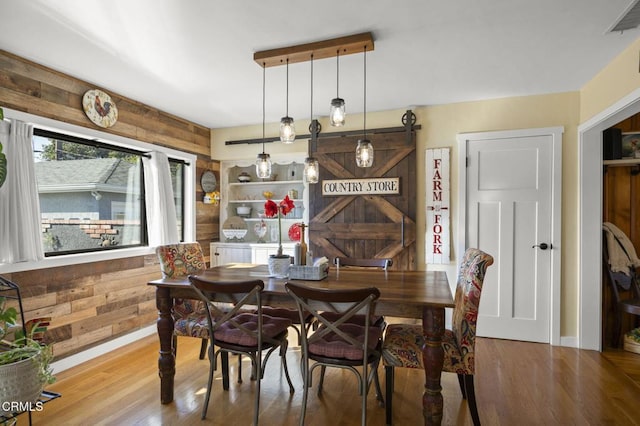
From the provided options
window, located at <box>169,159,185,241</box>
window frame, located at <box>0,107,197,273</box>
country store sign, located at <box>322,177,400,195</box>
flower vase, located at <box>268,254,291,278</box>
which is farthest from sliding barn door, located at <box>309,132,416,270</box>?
flower vase, located at <box>268,254,291,278</box>

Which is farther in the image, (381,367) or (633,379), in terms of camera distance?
(381,367)

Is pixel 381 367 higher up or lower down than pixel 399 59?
lower down

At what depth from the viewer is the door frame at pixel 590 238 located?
3.34 m

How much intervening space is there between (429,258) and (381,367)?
54.0 inches

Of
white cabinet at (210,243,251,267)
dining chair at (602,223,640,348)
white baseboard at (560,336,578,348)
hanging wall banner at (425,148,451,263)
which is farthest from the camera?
white cabinet at (210,243,251,267)

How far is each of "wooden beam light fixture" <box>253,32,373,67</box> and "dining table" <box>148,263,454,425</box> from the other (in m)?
1.58

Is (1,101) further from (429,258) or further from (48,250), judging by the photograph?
(429,258)

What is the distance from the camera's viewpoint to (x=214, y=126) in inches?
189

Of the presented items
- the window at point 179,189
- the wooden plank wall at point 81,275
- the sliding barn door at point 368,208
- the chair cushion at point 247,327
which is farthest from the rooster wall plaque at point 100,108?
the chair cushion at point 247,327

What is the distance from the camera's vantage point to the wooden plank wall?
2709mm

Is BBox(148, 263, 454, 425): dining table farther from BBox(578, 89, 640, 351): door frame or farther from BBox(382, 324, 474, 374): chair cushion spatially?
BBox(578, 89, 640, 351): door frame

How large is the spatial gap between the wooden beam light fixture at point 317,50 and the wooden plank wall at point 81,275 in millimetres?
1708

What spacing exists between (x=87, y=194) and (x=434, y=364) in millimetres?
3270

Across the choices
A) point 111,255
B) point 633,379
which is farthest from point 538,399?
point 111,255
